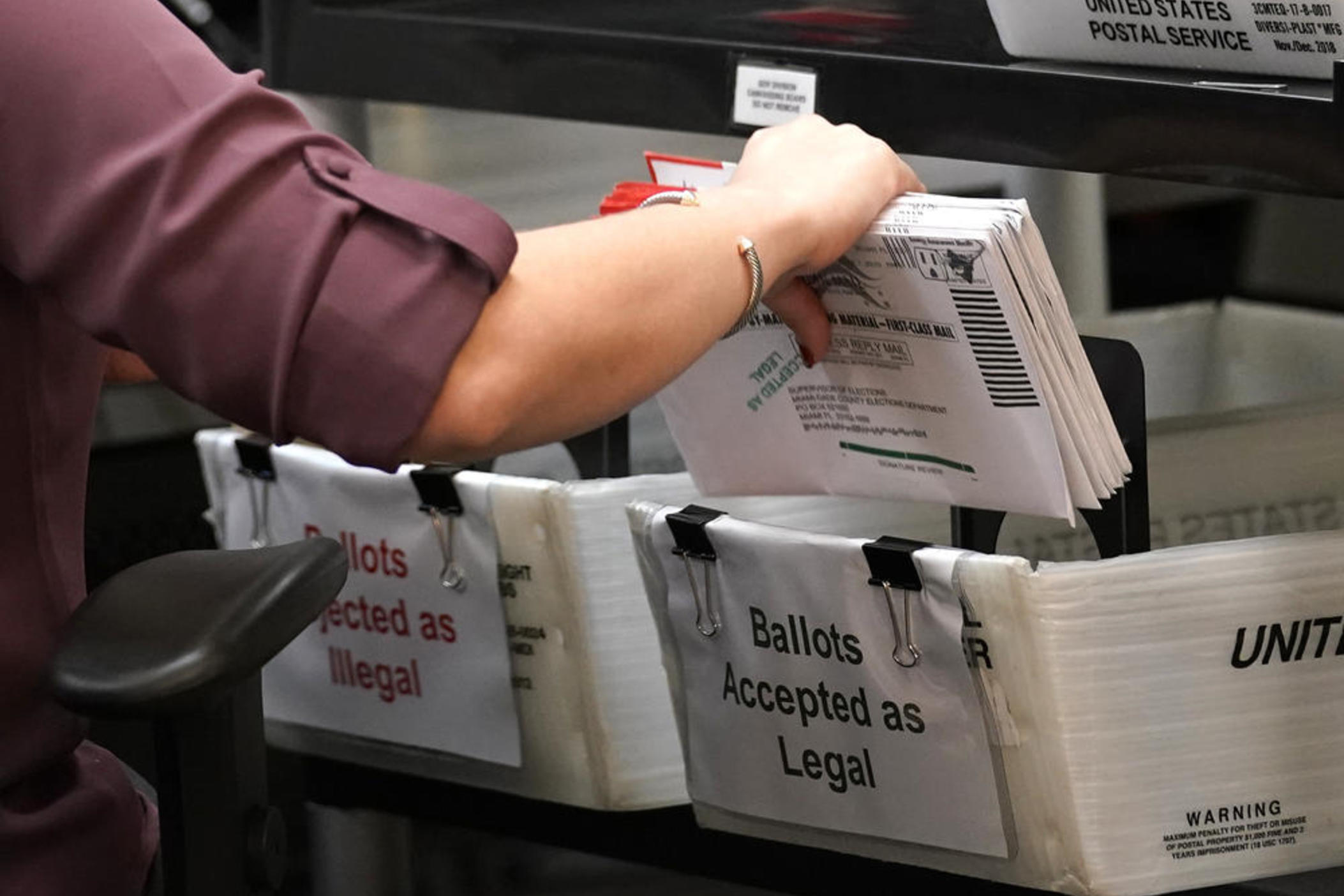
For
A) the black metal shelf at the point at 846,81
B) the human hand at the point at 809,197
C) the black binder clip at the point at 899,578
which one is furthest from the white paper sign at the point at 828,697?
the black metal shelf at the point at 846,81

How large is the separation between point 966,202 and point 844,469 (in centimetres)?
20

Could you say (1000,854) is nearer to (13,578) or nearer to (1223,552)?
(1223,552)

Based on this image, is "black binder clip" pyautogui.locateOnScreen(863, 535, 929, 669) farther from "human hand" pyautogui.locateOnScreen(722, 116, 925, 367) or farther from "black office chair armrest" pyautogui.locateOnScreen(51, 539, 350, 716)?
"black office chair armrest" pyautogui.locateOnScreen(51, 539, 350, 716)

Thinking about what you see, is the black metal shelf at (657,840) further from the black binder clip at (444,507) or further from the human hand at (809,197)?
the human hand at (809,197)

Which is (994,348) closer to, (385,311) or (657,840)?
(385,311)

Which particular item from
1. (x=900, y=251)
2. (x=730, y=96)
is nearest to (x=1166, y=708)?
(x=900, y=251)

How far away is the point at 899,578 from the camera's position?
3.20 feet

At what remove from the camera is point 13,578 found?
853mm

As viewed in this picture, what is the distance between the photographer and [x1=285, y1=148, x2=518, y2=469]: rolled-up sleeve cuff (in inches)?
28.7

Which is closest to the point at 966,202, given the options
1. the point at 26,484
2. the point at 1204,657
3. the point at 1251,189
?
the point at 1251,189

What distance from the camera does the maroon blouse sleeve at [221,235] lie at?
71cm

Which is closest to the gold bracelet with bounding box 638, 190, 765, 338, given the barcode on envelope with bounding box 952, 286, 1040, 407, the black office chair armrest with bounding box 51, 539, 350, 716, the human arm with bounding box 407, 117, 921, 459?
the human arm with bounding box 407, 117, 921, 459

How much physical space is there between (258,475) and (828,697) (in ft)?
1.55

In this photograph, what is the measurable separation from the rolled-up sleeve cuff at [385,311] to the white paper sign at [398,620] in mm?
440
